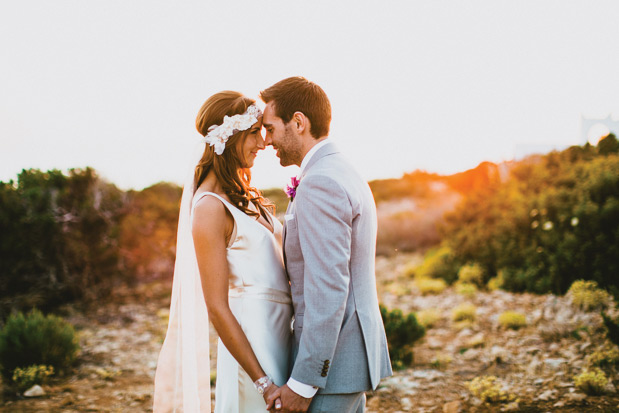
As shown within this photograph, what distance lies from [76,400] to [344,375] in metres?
3.73

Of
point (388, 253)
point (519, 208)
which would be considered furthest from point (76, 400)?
point (388, 253)

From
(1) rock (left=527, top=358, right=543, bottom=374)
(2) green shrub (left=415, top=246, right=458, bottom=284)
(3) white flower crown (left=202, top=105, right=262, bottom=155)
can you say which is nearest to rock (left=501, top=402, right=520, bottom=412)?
(1) rock (left=527, top=358, right=543, bottom=374)

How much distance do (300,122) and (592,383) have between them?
3.77 metres

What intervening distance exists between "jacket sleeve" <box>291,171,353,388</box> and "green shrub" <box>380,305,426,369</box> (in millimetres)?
3547

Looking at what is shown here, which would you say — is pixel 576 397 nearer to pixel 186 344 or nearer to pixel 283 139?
pixel 186 344

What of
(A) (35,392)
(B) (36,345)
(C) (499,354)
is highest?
(B) (36,345)

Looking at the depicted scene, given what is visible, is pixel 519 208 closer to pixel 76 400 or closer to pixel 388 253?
pixel 388 253

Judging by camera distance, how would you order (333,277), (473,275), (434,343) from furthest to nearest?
1. (473,275)
2. (434,343)
3. (333,277)

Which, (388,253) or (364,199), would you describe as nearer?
(364,199)

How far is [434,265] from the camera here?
10.2 m

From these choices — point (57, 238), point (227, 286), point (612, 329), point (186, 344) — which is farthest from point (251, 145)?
point (57, 238)

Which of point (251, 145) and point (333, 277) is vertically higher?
point (251, 145)

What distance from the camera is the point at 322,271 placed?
1979 millimetres

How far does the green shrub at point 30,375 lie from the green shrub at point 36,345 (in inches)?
5.7
